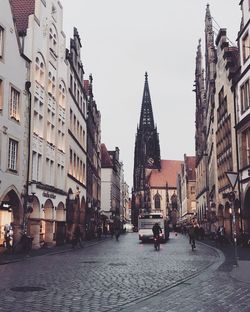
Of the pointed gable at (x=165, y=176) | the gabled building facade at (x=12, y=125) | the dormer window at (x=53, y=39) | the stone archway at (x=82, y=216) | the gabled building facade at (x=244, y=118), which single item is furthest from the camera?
the pointed gable at (x=165, y=176)

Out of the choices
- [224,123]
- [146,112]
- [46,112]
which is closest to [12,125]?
[46,112]

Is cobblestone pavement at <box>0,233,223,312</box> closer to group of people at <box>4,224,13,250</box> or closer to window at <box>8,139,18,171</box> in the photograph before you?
group of people at <box>4,224,13,250</box>

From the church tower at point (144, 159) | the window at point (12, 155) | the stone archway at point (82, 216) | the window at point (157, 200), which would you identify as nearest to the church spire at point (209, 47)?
the stone archway at point (82, 216)

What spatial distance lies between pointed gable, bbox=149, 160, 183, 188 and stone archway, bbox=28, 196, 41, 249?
12148cm

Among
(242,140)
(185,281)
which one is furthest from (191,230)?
(185,281)

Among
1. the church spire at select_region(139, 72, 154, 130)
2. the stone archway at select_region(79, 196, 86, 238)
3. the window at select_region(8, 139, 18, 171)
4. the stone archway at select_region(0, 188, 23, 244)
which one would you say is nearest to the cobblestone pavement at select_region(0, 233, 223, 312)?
the stone archway at select_region(0, 188, 23, 244)

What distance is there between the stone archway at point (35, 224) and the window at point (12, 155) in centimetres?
405

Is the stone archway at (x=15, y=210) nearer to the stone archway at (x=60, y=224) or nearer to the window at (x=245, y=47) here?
the stone archway at (x=60, y=224)

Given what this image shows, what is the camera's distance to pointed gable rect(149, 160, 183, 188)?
157175 millimetres

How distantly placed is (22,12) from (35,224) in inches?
625

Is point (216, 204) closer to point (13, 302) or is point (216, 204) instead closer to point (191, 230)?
point (191, 230)

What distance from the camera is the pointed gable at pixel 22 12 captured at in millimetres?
33906

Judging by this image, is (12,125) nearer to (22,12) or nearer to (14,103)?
(14,103)

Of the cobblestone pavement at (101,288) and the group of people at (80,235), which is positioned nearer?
the cobblestone pavement at (101,288)
